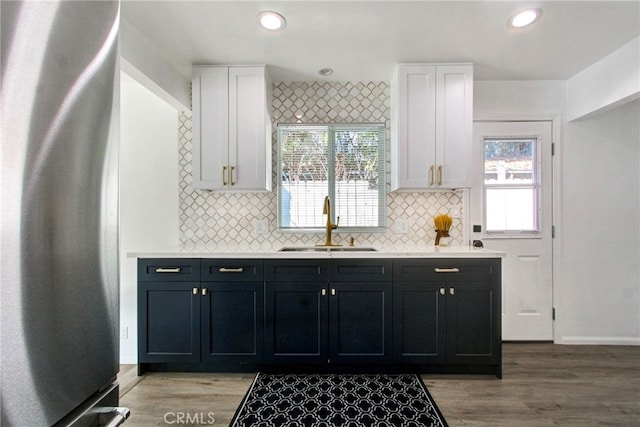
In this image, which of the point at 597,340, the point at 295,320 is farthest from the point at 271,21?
the point at 597,340

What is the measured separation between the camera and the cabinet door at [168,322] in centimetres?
216

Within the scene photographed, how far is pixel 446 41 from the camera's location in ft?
7.10

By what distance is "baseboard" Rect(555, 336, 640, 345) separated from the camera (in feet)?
8.87

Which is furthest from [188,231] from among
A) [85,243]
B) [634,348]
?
[634,348]

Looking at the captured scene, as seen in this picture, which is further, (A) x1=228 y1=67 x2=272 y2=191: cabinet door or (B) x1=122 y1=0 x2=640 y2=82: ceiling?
(A) x1=228 y1=67 x2=272 y2=191: cabinet door

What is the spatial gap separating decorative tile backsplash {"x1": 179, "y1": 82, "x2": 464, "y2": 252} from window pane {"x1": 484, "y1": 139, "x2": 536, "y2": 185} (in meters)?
0.45

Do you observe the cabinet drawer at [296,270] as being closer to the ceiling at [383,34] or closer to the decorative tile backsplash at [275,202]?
the decorative tile backsplash at [275,202]

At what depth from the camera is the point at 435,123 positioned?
8.07ft

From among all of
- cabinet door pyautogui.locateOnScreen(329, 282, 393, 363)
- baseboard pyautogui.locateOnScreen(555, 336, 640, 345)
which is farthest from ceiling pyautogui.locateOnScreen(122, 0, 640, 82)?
Result: baseboard pyautogui.locateOnScreen(555, 336, 640, 345)

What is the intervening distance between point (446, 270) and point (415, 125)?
4.18ft

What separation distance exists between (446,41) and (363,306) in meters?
2.16

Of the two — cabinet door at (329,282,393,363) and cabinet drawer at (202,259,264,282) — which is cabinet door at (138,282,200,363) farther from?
cabinet door at (329,282,393,363)

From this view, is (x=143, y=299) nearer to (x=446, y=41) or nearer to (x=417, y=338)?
(x=417, y=338)

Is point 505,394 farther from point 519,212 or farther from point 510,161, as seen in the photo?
point 510,161
